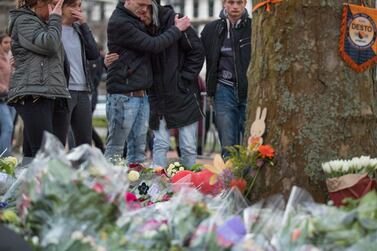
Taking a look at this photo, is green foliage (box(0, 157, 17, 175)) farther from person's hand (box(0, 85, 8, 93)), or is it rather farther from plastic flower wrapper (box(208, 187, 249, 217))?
person's hand (box(0, 85, 8, 93))

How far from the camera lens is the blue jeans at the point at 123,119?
21.4ft

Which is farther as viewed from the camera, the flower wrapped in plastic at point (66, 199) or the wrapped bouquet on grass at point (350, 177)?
the wrapped bouquet on grass at point (350, 177)

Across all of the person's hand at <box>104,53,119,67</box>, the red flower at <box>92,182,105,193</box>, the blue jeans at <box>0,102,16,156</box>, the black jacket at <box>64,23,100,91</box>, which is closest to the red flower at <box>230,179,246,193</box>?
the red flower at <box>92,182,105,193</box>

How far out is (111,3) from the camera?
4116cm

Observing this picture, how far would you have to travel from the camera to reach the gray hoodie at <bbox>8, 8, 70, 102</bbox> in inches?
220

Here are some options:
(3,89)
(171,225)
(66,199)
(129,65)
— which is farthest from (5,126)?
(171,225)

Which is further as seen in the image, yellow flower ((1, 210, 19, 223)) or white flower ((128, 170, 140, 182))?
white flower ((128, 170, 140, 182))

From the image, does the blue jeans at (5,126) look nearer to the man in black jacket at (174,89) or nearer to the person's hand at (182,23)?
the man in black jacket at (174,89)

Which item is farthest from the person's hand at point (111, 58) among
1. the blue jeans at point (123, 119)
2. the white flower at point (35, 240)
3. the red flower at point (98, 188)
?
the white flower at point (35, 240)

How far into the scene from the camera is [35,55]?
18.6 feet

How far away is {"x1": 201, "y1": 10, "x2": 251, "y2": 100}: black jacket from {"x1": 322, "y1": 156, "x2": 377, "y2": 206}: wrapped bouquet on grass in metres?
3.15

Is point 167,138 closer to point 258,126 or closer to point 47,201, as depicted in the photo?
point 258,126

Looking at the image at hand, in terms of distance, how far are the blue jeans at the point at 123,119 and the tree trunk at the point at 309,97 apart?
9.23 ft

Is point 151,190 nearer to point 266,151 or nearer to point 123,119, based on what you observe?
point 266,151
